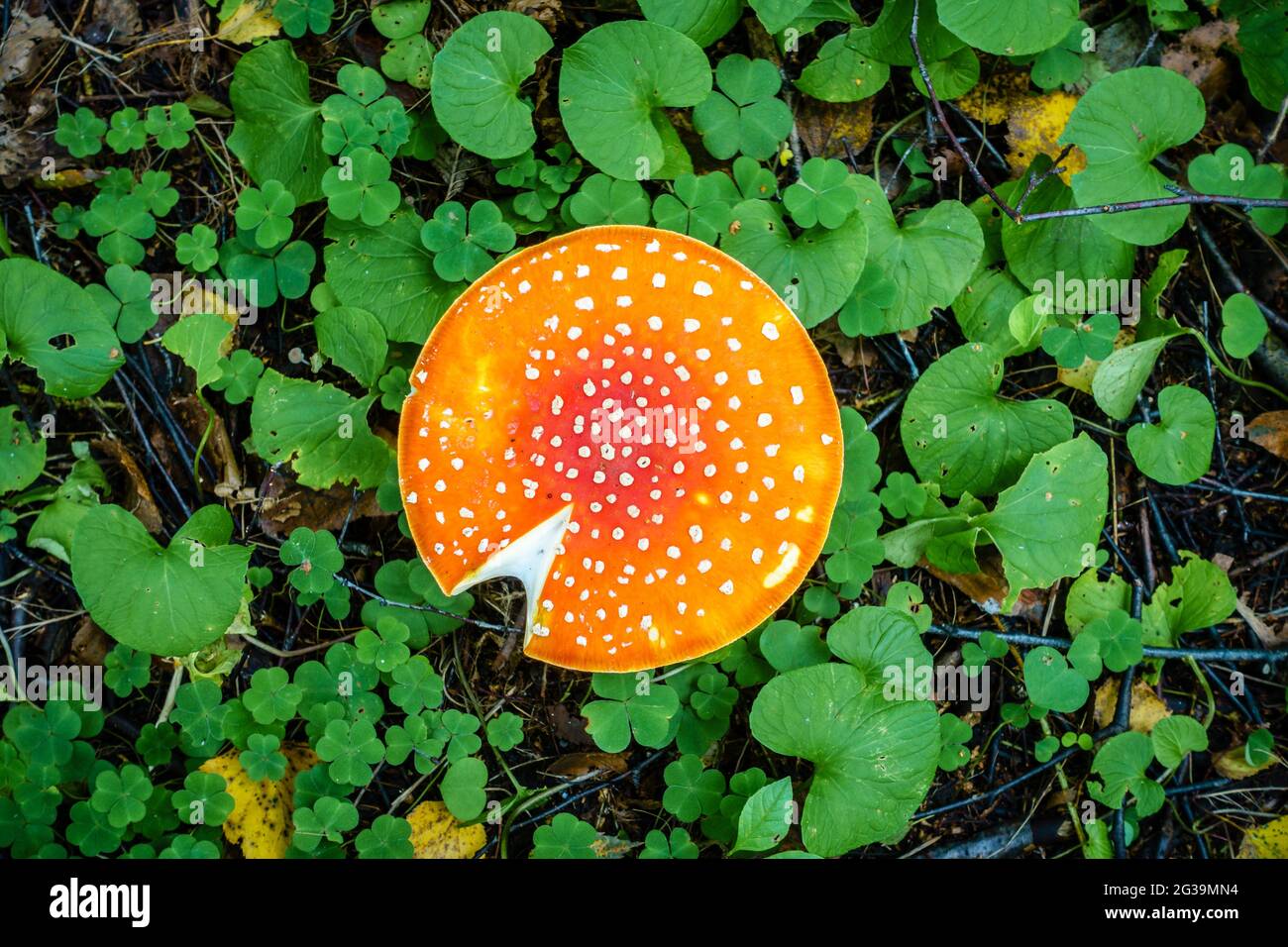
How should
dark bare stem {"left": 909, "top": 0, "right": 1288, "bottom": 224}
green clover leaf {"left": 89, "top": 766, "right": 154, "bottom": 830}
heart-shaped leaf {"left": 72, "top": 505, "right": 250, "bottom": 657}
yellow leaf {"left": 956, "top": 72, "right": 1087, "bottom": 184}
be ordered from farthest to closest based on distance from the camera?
yellow leaf {"left": 956, "top": 72, "right": 1087, "bottom": 184}
dark bare stem {"left": 909, "top": 0, "right": 1288, "bottom": 224}
green clover leaf {"left": 89, "top": 766, "right": 154, "bottom": 830}
heart-shaped leaf {"left": 72, "top": 505, "right": 250, "bottom": 657}

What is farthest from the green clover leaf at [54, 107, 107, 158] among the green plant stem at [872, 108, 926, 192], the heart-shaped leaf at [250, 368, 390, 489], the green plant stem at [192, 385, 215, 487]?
the green plant stem at [872, 108, 926, 192]

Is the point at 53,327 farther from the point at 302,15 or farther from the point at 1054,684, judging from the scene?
the point at 1054,684

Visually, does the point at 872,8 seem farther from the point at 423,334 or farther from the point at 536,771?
the point at 536,771

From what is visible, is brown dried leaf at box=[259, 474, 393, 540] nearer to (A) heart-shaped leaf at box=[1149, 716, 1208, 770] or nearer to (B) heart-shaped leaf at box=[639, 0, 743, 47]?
(B) heart-shaped leaf at box=[639, 0, 743, 47]

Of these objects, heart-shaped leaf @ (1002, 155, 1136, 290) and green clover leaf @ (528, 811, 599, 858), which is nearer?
green clover leaf @ (528, 811, 599, 858)

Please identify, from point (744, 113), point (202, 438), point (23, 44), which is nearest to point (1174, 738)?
point (744, 113)

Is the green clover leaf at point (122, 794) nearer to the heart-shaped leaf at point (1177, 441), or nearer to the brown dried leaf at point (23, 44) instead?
the brown dried leaf at point (23, 44)

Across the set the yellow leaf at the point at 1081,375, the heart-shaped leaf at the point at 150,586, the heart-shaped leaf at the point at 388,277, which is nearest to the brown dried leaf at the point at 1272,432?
the yellow leaf at the point at 1081,375
